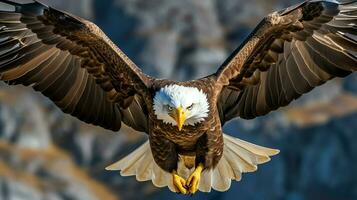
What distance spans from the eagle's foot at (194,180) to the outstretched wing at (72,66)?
2.22 feet

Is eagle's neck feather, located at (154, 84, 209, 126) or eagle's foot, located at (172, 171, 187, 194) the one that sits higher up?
eagle's neck feather, located at (154, 84, 209, 126)

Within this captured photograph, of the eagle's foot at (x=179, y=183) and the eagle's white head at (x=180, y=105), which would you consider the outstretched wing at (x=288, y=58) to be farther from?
the eagle's foot at (x=179, y=183)

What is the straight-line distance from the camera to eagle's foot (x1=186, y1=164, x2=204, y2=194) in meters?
7.53

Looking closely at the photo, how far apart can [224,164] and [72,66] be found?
1.47m

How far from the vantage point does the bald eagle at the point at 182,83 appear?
290 inches

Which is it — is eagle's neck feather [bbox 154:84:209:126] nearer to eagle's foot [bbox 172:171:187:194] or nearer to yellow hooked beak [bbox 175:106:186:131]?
yellow hooked beak [bbox 175:106:186:131]

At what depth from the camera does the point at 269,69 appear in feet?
26.3

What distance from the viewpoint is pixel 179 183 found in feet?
25.0

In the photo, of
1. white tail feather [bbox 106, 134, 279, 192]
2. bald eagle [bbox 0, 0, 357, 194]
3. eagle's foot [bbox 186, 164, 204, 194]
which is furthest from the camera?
white tail feather [bbox 106, 134, 279, 192]

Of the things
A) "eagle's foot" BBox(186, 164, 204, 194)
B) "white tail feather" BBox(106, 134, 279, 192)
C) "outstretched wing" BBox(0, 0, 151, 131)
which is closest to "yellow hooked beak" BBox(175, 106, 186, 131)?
"outstretched wing" BBox(0, 0, 151, 131)

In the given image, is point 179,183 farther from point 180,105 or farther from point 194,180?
point 180,105

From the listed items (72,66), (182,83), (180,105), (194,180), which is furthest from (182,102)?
(72,66)

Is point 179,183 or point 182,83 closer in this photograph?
point 182,83

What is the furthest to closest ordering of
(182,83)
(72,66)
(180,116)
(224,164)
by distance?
1. (224,164)
2. (72,66)
3. (182,83)
4. (180,116)
